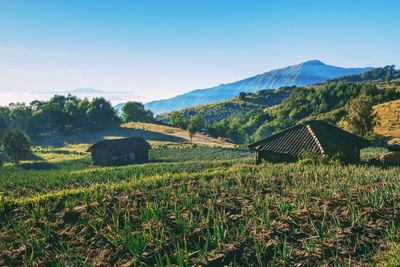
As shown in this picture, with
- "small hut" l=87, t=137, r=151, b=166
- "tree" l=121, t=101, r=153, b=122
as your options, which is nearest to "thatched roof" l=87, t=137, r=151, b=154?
"small hut" l=87, t=137, r=151, b=166

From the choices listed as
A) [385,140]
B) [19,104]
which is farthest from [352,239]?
[19,104]

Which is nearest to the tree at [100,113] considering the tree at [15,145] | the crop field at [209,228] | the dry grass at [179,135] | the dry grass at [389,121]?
the dry grass at [179,135]

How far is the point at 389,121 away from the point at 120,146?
6367 cm

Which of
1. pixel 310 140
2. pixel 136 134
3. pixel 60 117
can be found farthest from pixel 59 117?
pixel 310 140

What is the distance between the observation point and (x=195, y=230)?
33.2 feet

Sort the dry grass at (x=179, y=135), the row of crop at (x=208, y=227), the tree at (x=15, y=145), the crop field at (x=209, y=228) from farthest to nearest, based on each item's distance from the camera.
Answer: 1. the dry grass at (x=179, y=135)
2. the tree at (x=15, y=145)
3. the row of crop at (x=208, y=227)
4. the crop field at (x=209, y=228)

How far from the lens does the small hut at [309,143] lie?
95.5 ft

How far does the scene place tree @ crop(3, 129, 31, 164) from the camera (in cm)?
6538

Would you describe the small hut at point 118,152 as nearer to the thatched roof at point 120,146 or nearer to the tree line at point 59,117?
the thatched roof at point 120,146

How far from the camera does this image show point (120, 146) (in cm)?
6341

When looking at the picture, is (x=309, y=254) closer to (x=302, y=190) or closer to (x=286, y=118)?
(x=302, y=190)

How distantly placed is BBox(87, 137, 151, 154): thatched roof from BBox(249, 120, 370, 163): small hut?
35.9 m

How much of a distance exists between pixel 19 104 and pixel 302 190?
135022 millimetres

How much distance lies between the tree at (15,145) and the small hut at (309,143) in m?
52.4
